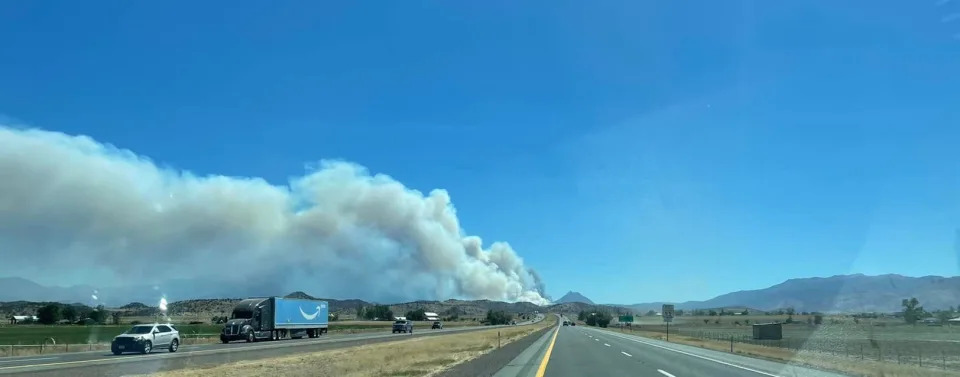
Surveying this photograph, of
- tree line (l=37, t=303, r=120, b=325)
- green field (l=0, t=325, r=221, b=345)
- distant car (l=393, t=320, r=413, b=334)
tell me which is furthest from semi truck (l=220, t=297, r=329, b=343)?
tree line (l=37, t=303, r=120, b=325)

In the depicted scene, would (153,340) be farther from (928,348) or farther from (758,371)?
(928,348)

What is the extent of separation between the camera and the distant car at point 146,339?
141ft

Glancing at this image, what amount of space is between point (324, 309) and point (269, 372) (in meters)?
52.1

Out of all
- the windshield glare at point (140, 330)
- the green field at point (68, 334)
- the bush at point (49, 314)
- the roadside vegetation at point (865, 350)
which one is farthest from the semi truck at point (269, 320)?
the bush at point (49, 314)

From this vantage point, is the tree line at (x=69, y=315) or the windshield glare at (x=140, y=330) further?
the tree line at (x=69, y=315)

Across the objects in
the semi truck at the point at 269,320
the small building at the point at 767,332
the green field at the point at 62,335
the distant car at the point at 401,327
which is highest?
the semi truck at the point at 269,320

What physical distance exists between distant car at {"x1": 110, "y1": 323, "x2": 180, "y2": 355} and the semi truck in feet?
53.4

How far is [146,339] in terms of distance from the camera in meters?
43.7

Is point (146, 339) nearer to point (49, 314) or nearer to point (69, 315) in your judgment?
point (49, 314)

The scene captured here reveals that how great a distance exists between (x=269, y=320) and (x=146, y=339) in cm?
2321

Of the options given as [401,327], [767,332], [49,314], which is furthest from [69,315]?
[767,332]

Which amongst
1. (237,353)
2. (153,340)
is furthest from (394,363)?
(153,340)

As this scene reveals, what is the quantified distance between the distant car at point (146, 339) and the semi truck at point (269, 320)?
16273 mm

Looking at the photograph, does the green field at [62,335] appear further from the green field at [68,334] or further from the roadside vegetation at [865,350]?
the roadside vegetation at [865,350]
